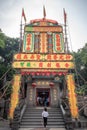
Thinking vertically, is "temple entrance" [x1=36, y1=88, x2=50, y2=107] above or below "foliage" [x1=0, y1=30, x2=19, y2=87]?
below

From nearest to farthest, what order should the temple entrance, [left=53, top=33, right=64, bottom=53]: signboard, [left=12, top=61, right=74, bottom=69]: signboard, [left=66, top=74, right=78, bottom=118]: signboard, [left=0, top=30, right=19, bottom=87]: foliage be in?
[left=66, top=74, right=78, bottom=118]: signboard, [left=12, top=61, right=74, bottom=69]: signboard, [left=53, top=33, right=64, bottom=53]: signboard, the temple entrance, [left=0, top=30, right=19, bottom=87]: foliage

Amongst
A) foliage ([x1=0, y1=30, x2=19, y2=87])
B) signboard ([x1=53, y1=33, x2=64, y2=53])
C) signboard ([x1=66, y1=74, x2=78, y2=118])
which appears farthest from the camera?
foliage ([x1=0, y1=30, x2=19, y2=87])

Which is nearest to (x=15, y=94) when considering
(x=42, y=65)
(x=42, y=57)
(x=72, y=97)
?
(x=42, y=65)

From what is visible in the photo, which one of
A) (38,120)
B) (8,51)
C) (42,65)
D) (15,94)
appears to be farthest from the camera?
(8,51)

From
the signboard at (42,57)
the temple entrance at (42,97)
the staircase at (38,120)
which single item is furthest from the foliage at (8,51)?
the staircase at (38,120)

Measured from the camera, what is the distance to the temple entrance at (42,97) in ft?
55.5

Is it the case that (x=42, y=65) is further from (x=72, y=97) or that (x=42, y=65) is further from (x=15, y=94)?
(x=72, y=97)

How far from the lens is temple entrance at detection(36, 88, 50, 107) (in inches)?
666

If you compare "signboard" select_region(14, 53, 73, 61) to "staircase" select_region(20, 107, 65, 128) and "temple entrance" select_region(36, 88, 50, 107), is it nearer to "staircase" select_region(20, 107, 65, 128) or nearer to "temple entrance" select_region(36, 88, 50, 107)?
"staircase" select_region(20, 107, 65, 128)

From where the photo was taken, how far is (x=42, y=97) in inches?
730

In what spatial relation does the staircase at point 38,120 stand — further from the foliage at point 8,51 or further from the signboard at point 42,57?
the foliage at point 8,51

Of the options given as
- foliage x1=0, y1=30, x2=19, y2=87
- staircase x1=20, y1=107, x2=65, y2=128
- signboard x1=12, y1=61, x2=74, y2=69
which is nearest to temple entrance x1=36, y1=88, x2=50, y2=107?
staircase x1=20, y1=107, x2=65, y2=128

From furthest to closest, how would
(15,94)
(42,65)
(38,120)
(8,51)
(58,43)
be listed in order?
(8,51) < (58,43) < (42,65) < (15,94) < (38,120)

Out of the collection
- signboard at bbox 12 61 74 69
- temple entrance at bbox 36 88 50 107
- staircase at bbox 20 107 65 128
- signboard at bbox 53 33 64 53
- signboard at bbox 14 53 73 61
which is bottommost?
staircase at bbox 20 107 65 128
